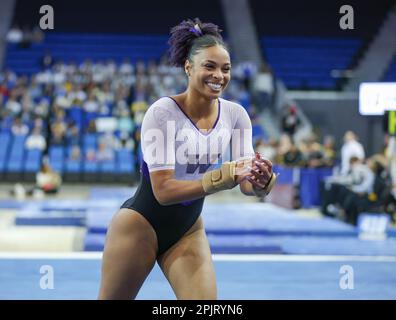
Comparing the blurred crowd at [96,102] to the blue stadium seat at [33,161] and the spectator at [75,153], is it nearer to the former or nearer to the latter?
the spectator at [75,153]

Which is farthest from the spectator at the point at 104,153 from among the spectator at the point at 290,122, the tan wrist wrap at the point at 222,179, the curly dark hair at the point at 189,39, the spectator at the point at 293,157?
the tan wrist wrap at the point at 222,179

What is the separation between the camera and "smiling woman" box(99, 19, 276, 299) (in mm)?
3445

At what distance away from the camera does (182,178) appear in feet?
11.9

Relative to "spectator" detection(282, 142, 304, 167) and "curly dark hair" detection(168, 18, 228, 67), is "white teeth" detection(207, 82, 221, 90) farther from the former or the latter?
"spectator" detection(282, 142, 304, 167)

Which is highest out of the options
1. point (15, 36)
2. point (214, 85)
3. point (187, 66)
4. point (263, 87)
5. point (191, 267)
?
point (15, 36)

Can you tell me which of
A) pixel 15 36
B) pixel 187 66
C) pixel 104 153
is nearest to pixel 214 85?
pixel 187 66

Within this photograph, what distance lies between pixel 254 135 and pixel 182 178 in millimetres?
13142

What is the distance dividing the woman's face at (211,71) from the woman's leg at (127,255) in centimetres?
66

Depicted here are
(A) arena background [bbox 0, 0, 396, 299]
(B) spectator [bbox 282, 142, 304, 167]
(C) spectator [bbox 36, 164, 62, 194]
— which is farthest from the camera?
(C) spectator [bbox 36, 164, 62, 194]

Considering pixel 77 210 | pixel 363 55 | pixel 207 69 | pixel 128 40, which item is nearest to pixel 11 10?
pixel 128 40

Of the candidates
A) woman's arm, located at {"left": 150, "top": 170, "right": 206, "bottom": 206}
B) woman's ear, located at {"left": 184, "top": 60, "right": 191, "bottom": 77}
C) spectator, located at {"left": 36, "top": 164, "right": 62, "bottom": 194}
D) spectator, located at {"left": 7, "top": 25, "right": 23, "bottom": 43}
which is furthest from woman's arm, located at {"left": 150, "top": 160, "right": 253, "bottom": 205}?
spectator, located at {"left": 7, "top": 25, "right": 23, "bottom": 43}

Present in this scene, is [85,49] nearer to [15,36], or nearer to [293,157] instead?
[15,36]

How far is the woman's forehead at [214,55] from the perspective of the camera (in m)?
3.53
